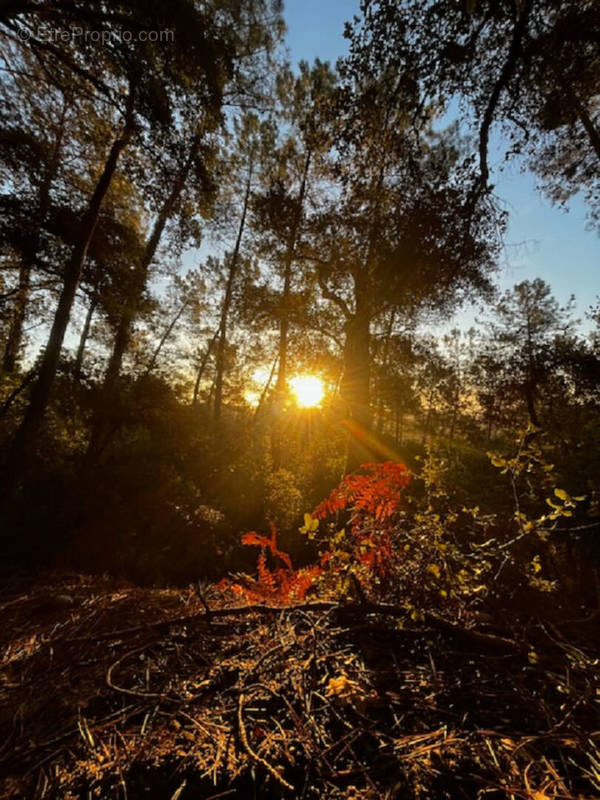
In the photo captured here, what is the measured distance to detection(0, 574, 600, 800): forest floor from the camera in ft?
3.03

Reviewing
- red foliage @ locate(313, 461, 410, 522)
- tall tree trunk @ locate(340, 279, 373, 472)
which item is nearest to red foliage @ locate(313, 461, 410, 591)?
red foliage @ locate(313, 461, 410, 522)

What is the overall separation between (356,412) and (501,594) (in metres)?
7.85

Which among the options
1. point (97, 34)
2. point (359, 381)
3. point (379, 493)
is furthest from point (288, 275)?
point (379, 493)

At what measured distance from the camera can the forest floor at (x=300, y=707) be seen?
92 cm

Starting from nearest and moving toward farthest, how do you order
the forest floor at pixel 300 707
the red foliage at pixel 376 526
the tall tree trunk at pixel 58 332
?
the forest floor at pixel 300 707, the red foliage at pixel 376 526, the tall tree trunk at pixel 58 332

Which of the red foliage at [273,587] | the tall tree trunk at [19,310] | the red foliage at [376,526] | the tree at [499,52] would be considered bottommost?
the red foliage at [273,587]

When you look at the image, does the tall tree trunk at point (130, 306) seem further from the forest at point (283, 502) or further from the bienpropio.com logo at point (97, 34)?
the bienpropio.com logo at point (97, 34)

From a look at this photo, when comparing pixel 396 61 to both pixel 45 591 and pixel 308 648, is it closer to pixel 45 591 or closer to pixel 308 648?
pixel 308 648

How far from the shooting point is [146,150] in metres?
5.20

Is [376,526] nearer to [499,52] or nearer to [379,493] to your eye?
[379,493]

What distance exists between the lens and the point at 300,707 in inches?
47.2

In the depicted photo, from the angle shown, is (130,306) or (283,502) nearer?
(130,306)

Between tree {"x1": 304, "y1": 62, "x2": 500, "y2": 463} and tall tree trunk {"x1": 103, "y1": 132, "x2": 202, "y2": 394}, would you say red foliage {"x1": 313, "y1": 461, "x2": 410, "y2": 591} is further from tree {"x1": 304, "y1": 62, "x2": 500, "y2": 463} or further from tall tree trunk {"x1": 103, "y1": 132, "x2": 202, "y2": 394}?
tall tree trunk {"x1": 103, "y1": 132, "x2": 202, "y2": 394}

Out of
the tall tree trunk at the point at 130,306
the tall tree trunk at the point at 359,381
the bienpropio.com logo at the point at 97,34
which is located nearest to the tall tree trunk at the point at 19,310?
the tall tree trunk at the point at 130,306
